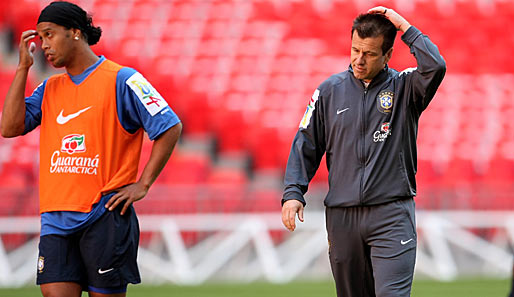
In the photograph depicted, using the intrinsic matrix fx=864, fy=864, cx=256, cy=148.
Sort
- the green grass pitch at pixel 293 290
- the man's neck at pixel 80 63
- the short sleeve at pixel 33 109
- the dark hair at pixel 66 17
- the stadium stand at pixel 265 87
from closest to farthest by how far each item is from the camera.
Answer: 1. the dark hair at pixel 66 17
2. the man's neck at pixel 80 63
3. the short sleeve at pixel 33 109
4. the green grass pitch at pixel 293 290
5. the stadium stand at pixel 265 87

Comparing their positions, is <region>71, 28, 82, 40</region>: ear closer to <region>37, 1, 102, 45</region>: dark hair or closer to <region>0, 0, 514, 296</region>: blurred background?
<region>37, 1, 102, 45</region>: dark hair

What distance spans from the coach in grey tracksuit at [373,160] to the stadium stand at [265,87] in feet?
21.9

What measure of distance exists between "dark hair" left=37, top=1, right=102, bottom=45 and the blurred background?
21.7 feet

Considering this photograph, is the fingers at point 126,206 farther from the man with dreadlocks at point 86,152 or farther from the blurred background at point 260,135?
the blurred background at point 260,135

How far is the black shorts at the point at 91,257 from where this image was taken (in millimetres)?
4719

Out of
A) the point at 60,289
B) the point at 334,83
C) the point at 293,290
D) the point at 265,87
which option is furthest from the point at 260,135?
the point at 60,289

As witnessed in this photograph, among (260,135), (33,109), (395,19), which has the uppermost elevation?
(395,19)

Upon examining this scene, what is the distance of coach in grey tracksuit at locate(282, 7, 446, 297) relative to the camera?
4809mm

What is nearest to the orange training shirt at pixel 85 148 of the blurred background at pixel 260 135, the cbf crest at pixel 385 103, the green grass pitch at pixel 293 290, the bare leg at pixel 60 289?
the bare leg at pixel 60 289

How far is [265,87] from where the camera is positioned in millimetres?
15539

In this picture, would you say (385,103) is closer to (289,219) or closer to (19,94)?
(289,219)

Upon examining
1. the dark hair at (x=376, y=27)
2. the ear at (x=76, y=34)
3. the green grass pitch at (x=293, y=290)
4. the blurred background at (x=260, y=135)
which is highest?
the dark hair at (x=376, y=27)

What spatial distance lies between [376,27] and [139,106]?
4.61 feet

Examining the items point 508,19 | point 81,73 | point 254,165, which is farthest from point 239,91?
point 81,73
